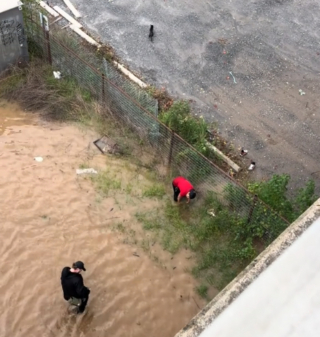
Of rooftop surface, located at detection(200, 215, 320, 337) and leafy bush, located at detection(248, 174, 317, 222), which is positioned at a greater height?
rooftop surface, located at detection(200, 215, 320, 337)

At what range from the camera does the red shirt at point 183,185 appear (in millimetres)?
8266

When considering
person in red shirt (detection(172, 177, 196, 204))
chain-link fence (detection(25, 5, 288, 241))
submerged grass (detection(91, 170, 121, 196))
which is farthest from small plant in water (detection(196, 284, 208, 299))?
submerged grass (detection(91, 170, 121, 196))

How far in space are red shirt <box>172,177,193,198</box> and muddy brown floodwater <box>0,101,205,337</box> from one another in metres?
0.58

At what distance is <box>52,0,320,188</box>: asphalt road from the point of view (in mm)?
10133

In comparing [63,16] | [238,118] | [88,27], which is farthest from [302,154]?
[63,16]

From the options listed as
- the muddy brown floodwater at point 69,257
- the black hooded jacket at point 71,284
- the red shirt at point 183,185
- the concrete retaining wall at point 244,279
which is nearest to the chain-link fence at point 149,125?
the red shirt at point 183,185

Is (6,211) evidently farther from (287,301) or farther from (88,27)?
(88,27)

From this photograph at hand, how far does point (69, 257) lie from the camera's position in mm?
7609

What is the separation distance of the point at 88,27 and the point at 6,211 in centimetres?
621

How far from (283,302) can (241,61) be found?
340 inches

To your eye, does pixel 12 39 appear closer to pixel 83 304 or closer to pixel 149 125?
pixel 149 125

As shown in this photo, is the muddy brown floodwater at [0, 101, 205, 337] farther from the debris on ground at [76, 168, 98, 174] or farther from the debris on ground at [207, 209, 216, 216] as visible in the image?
the debris on ground at [207, 209, 216, 216]

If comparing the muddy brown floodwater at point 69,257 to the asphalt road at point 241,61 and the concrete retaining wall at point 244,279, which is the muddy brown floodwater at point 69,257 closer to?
the asphalt road at point 241,61

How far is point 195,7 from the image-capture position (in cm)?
1297
